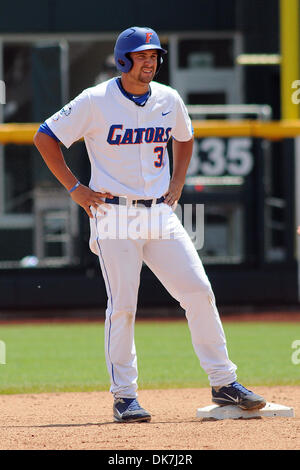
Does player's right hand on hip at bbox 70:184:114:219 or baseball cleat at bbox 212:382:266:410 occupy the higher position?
player's right hand on hip at bbox 70:184:114:219

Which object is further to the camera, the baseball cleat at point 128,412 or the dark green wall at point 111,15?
the dark green wall at point 111,15

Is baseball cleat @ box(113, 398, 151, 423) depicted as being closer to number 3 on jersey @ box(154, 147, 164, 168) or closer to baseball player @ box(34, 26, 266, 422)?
baseball player @ box(34, 26, 266, 422)

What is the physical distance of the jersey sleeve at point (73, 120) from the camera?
5.24 meters

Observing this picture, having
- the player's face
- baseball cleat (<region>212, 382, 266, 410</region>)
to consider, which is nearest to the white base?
baseball cleat (<region>212, 382, 266, 410</region>)

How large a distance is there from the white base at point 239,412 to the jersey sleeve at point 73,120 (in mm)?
1575

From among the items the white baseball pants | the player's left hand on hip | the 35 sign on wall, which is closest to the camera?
the white baseball pants

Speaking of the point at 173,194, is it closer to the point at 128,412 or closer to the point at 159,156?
the point at 159,156

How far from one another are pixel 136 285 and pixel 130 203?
1.42 ft

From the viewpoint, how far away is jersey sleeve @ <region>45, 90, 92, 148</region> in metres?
5.24

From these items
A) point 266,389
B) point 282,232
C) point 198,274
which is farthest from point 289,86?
point 198,274

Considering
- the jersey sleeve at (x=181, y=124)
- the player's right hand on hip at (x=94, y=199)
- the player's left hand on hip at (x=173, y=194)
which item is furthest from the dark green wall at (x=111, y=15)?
the player's right hand on hip at (x=94, y=199)

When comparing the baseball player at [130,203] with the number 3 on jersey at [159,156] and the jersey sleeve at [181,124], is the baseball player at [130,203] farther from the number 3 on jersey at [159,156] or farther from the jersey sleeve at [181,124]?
the jersey sleeve at [181,124]

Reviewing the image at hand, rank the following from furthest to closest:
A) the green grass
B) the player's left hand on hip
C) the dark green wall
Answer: the dark green wall
the green grass
the player's left hand on hip

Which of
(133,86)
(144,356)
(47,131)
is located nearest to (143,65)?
(133,86)
